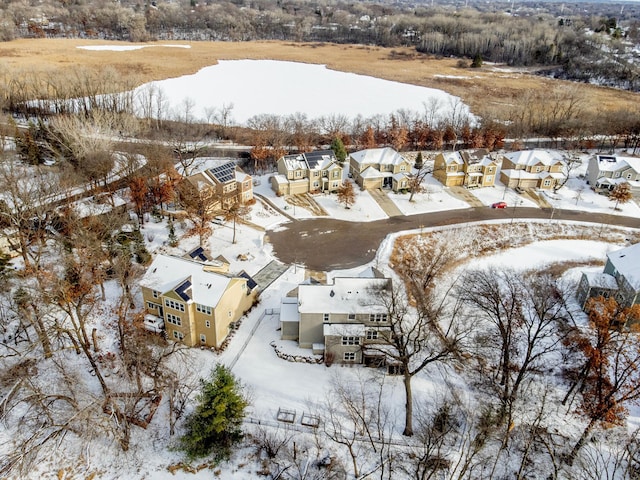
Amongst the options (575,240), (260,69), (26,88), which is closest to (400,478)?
(575,240)

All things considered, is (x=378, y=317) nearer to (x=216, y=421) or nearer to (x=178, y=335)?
(x=216, y=421)

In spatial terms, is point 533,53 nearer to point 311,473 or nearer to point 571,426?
point 571,426

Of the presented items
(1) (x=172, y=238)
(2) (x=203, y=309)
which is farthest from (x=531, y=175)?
(2) (x=203, y=309)

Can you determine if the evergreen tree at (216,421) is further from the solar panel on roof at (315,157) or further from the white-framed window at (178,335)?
the solar panel on roof at (315,157)

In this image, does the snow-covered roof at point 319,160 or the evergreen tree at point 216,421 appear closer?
the evergreen tree at point 216,421

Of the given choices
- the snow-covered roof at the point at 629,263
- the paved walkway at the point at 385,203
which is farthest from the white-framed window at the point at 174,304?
the snow-covered roof at the point at 629,263

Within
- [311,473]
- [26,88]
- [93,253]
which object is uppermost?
[26,88]

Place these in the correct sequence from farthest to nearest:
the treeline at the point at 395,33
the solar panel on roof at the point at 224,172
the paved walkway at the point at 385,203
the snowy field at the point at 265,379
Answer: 1. the treeline at the point at 395,33
2. the paved walkway at the point at 385,203
3. the solar panel on roof at the point at 224,172
4. the snowy field at the point at 265,379

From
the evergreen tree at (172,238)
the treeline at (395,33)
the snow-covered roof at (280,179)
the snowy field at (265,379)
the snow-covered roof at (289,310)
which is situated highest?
the treeline at (395,33)
